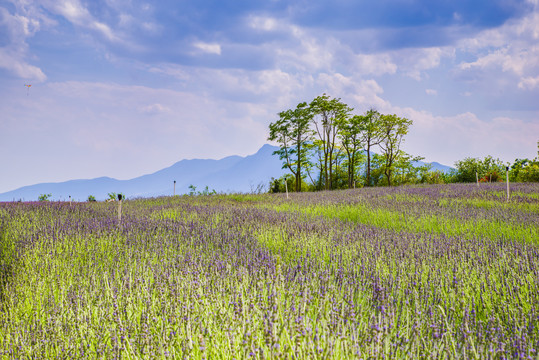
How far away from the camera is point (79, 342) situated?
7.21 ft

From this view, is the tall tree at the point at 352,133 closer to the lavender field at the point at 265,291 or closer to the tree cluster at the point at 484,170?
the tree cluster at the point at 484,170

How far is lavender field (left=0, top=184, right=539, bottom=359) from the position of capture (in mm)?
1712

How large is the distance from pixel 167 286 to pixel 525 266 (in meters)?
3.12

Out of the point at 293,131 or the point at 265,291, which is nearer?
the point at 265,291

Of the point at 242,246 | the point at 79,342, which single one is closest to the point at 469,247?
the point at 242,246

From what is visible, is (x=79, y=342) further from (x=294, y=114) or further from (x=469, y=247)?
(x=294, y=114)

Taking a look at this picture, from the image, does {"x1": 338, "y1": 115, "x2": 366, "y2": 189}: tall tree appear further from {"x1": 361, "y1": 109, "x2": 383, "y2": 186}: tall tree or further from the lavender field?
the lavender field

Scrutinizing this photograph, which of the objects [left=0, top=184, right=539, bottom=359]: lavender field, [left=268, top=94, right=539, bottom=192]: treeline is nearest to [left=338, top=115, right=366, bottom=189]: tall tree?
[left=268, top=94, right=539, bottom=192]: treeline

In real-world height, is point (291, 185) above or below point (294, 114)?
below

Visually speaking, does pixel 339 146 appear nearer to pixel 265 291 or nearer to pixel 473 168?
pixel 473 168

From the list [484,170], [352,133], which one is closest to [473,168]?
[484,170]

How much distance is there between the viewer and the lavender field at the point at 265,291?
5.62 feet

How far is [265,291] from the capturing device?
2172mm

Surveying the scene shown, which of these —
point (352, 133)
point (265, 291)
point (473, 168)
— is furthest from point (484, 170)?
point (265, 291)
